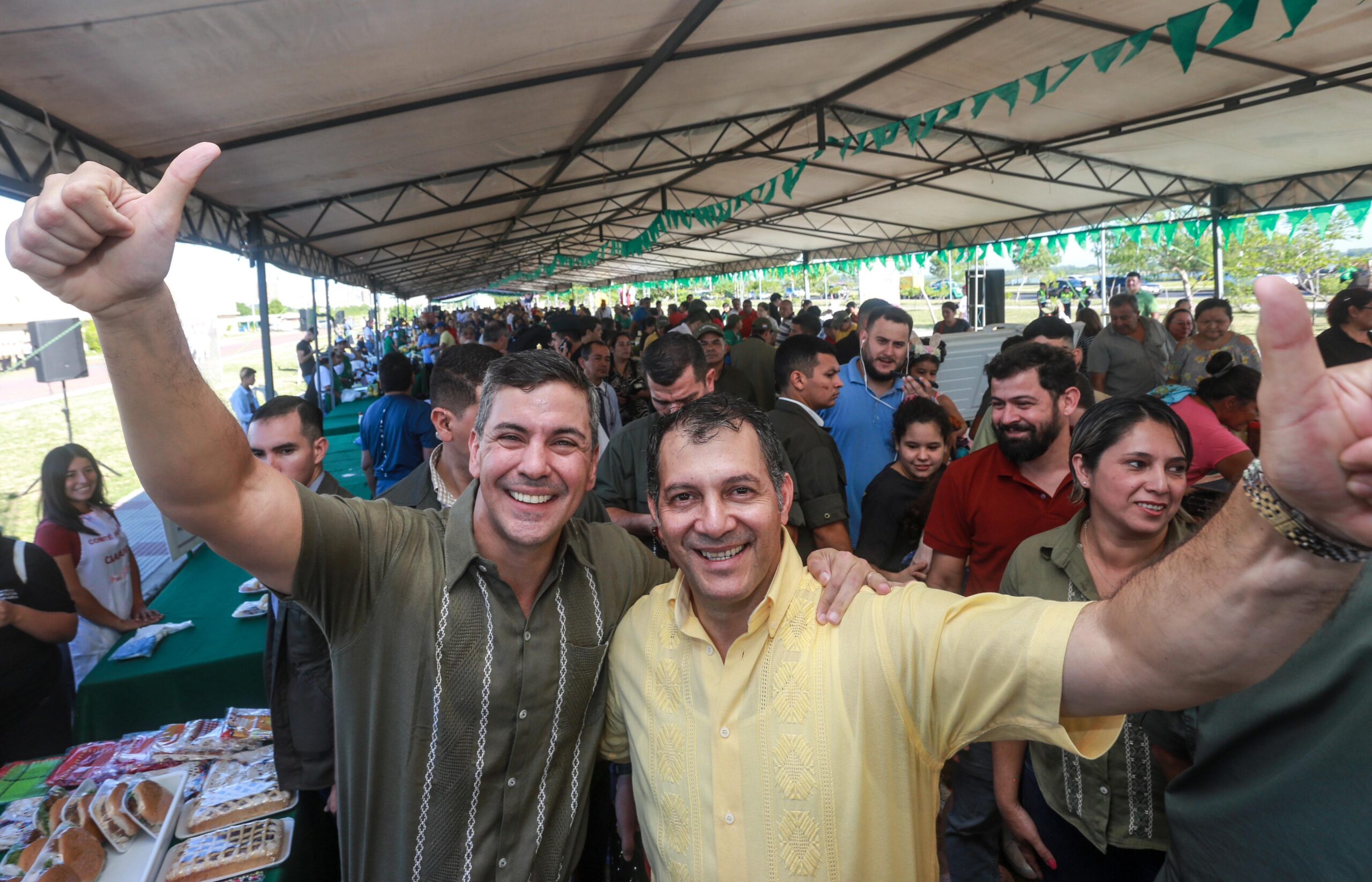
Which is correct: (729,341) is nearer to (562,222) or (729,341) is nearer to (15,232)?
(562,222)

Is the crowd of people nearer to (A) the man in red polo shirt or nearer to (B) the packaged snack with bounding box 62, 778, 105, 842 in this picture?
(A) the man in red polo shirt

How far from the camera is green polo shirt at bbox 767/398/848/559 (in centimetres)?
285

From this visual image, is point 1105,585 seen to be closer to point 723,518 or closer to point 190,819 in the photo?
point 723,518

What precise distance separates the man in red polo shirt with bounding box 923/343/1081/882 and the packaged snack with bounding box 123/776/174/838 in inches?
96.6

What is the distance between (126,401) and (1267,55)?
317 inches

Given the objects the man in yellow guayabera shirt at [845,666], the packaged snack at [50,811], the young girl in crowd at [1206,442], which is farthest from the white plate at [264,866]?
the young girl in crowd at [1206,442]

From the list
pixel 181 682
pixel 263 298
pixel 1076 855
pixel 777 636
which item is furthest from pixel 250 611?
pixel 263 298

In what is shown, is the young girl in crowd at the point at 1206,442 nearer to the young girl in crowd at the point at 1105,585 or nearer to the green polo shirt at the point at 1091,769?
the young girl in crowd at the point at 1105,585

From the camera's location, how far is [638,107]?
7.09m

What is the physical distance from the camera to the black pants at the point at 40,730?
9.36 ft

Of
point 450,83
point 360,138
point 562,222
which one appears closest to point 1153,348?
point 450,83

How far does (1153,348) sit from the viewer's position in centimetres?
733

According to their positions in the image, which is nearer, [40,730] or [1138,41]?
[40,730]

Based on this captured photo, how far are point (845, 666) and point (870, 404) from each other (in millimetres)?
2629
